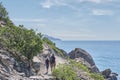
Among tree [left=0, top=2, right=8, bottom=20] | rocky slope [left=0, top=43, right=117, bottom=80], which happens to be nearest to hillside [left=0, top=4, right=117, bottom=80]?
rocky slope [left=0, top=43, right=117, bottom=80]

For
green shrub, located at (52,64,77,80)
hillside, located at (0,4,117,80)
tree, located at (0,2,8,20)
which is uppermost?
tree, located at (0,2,8,20)

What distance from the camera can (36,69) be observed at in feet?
173

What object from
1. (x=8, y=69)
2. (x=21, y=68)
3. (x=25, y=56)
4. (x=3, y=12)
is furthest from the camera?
(x=3, y=12)

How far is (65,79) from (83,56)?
42740 mm

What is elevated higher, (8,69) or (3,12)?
(3,12)

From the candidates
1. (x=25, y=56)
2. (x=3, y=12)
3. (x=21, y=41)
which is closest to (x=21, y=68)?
(x=25, y=56)

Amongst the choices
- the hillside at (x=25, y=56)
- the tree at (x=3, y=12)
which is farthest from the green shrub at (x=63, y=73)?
the tree at (x=3, y=12)

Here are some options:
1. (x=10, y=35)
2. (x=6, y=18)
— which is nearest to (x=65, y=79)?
(x=10, y=35)

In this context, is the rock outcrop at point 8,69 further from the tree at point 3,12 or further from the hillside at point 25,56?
the tree at point 3,12

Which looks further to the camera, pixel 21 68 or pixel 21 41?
pixel 21 41

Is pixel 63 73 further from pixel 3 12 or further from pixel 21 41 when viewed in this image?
pixel 3 12

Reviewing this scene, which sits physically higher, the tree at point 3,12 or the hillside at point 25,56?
the tree at point 3,12

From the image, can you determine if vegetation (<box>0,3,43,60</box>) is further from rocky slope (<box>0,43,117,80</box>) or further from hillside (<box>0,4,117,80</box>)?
rocky slope (<box>0,43,117,80</box>)

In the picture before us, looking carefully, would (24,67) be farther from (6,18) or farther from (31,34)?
(6,18)
